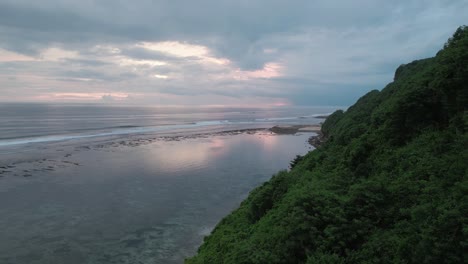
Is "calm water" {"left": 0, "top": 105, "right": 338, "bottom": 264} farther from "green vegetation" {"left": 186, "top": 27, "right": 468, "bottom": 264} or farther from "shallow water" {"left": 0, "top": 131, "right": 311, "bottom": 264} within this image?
"green vegetation" {"left": 186, "top": 27, "right": 468, "bottom": 264}

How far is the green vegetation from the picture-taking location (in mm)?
8406

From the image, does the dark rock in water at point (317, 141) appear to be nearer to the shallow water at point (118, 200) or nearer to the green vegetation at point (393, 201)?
the shallow water at point (118, 200)

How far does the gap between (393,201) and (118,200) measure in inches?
940

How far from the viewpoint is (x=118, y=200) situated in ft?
91.4

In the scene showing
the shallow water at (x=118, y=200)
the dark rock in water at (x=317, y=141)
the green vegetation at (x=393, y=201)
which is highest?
the green vegetation at (x=393, y=201)

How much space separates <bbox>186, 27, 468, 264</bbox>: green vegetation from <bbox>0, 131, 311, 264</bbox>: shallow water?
21.7 ft

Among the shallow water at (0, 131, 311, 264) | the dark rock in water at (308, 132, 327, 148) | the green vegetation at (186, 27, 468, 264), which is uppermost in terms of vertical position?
the green vegetation at (186, 27, 468, 264)

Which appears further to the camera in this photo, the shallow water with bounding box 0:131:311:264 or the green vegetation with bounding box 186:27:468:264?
the shallow water with bounding box 0:131:311:264

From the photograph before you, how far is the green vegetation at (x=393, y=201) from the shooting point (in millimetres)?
8406

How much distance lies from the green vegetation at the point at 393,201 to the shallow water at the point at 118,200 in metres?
6.63

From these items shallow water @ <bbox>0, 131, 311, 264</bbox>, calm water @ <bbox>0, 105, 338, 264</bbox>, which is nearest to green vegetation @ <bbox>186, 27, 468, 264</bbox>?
calm water @ <bbox>0, 105, 338, 264</bbox>

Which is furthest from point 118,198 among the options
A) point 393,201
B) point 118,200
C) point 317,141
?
point 317,141

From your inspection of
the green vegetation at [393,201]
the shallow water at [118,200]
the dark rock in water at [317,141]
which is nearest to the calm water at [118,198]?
the shallow water at [118,200]

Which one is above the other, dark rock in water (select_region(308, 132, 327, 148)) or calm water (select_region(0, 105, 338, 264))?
dark rock in water (select_region(308, 132, 327, 148))
